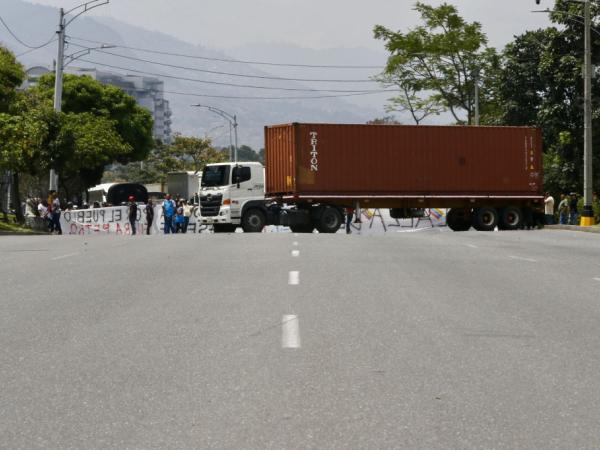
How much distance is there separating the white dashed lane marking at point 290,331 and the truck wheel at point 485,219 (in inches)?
1075

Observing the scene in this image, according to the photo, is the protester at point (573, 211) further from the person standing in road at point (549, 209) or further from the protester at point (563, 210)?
the person standing in road at point (549, 209)

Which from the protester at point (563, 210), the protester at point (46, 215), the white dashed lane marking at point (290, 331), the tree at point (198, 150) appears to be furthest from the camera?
the tree at point (198, 150)

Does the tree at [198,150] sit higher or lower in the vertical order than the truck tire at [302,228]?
higher

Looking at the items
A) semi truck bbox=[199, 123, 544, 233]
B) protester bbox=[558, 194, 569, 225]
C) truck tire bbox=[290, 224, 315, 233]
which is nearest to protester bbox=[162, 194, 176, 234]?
semi truck bbox=[199, 123, 544, 233]

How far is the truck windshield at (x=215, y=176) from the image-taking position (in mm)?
35219

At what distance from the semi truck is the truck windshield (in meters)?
0.04

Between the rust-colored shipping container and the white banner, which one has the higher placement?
the rust-colored shipping container

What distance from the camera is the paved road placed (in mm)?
5414

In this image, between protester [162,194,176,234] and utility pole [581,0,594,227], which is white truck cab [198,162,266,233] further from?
utility pole [581,0,594,227]

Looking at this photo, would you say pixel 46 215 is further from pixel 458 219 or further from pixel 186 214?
pixel 458 219

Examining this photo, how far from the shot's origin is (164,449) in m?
4.99

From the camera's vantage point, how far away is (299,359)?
747cm

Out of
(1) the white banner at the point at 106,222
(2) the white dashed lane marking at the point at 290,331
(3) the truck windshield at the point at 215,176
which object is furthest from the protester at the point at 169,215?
(2) the white dashed lane marking at the point at 290,331

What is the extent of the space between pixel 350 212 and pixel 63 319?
24.9 meters
